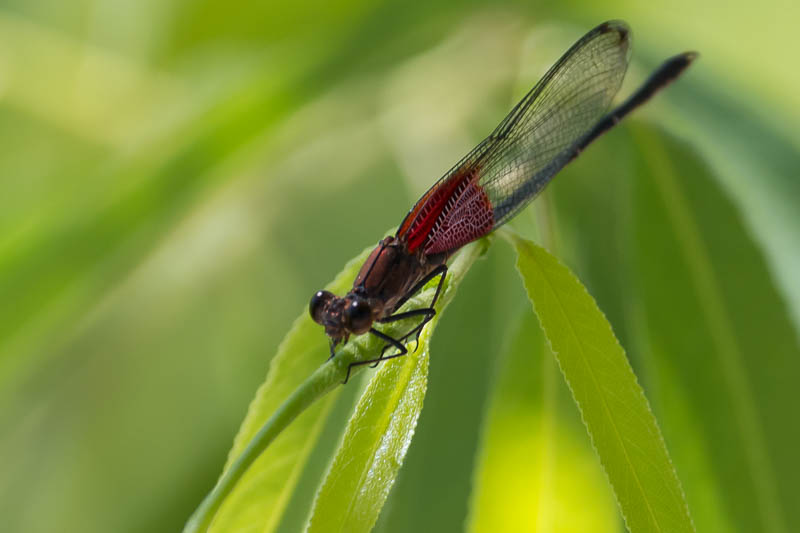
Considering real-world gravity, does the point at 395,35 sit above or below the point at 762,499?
above

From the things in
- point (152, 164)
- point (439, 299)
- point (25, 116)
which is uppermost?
point (25, 116)

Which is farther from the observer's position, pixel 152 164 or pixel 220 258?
pixel 220 258

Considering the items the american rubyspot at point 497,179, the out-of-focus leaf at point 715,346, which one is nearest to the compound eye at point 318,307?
the american rubyspot at point 497,179

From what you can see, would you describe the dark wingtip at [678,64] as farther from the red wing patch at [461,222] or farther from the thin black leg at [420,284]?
the thin black leg at [420,284]

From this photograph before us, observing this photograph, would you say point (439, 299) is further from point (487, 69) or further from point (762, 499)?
point (487, 69)

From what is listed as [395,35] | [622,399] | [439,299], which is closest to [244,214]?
[395,35]

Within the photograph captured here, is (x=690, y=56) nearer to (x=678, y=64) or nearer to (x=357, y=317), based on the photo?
(x=678, y=64)

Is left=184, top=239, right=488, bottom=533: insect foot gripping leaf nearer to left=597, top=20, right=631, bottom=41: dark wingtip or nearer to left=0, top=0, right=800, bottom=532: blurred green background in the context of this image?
left=0, top=0, right=800, bottom=532: blurred green background

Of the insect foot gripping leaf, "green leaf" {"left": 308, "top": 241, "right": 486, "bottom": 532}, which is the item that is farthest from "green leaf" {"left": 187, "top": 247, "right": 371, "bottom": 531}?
"green leaf" {"left": 308, "top": 241, "right": 486, "bottom": 532}
